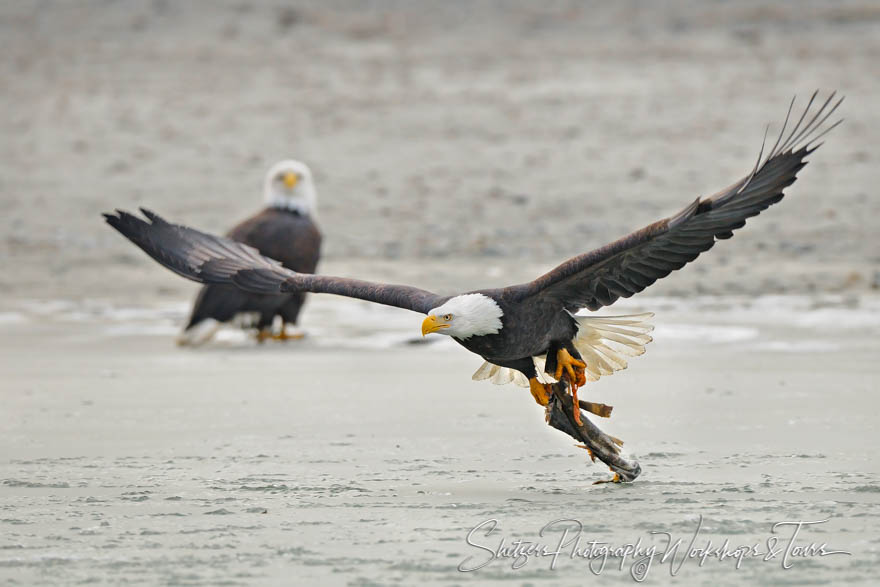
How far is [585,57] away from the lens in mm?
16406

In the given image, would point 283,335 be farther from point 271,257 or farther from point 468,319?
point 468,319

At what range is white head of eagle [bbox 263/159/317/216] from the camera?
963 cm

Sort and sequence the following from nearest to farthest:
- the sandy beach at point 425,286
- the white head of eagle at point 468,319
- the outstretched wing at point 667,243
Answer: the sandy beach at point 425,286 < the outstretched wing at point 667,243 < the white head of eagle at point 468,319

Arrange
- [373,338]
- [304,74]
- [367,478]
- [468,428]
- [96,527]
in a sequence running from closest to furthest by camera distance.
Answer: [96,527]
[367,478]
[468,428]
[373,338]
[304,74]

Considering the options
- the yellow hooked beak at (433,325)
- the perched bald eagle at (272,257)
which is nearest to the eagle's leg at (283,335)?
the perched bald eagle at (272,257)

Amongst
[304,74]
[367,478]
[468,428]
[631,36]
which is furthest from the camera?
[631,36]

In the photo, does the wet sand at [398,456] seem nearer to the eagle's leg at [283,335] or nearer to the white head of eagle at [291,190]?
the eagle's leg at [283,335]

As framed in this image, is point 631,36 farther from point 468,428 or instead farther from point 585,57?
point 468,428

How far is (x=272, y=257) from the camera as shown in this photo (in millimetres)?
8984

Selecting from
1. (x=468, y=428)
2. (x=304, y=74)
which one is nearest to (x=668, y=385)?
(x=468, y=428)

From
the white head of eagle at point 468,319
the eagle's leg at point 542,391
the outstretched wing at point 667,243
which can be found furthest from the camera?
the eagle's leg at point 542,391

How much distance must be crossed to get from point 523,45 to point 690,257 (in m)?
12.0

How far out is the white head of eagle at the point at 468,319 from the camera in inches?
209

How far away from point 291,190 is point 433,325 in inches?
177
